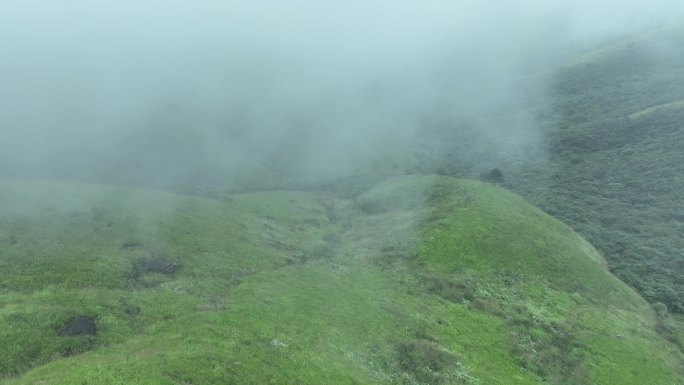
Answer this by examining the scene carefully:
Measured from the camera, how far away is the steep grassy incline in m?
30.3

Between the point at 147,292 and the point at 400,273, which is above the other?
the point at 147,292

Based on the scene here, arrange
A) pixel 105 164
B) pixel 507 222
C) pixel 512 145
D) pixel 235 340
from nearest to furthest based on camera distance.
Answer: pixel 235 340 → pixel 507 222 → pixel 105 164 → pixel 512 145

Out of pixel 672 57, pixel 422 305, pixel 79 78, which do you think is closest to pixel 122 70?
pixel 79 78

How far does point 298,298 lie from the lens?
4412 centimetres

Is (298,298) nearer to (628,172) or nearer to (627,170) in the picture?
(628,172)

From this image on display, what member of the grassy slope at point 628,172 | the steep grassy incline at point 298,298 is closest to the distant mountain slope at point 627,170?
the grassy slope at point 628,172

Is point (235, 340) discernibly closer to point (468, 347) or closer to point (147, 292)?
point (147, 292)

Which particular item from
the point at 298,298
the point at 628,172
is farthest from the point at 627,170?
the point at 298,298

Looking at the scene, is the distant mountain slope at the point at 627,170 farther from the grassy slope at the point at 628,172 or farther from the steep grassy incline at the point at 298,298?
the steep grassy incline at the point at 298,298

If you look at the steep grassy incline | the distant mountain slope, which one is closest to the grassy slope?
the distant mountain slope

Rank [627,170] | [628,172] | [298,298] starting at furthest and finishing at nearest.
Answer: [627,170]
[628,172]
[298,298]

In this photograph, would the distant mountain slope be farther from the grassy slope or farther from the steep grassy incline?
the steep grassy incline

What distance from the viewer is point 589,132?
154m

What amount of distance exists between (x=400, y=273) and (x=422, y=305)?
32.7 ft
